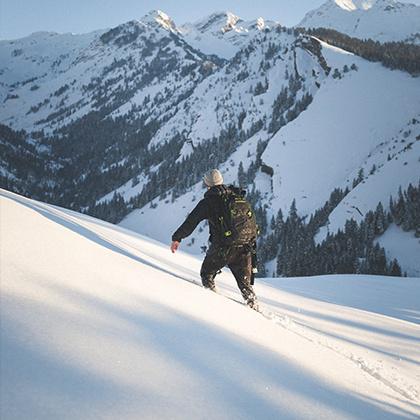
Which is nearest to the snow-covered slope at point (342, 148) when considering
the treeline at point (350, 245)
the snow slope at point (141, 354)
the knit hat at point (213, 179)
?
the treeline at point (350, 245)

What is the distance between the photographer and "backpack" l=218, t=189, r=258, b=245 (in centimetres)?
538

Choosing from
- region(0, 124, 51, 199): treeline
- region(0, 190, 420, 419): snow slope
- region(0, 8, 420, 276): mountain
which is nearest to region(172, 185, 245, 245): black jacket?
region(0, 190, 420, 419): snow slope

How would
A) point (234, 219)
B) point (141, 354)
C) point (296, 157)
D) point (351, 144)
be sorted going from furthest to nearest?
point (296, 157) → point (351, 144) → point (234, 219) → point (141, 354)

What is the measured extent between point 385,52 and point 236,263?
91.5 metres

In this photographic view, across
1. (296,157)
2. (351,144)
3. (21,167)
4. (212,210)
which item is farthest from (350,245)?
(21,167)

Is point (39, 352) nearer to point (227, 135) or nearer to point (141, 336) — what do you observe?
point (141, 336)

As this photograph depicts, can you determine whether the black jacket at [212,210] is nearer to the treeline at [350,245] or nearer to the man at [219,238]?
the man at [219,238]

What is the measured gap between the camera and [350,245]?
148 ft

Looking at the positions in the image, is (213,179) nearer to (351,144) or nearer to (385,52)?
(351,144)

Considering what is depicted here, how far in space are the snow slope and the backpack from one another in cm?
107

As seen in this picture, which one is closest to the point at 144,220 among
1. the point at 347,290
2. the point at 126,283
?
the point at 347,290

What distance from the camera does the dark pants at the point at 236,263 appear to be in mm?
5590

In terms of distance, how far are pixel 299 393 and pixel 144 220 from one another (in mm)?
88419

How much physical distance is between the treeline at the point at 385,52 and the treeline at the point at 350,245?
1452 inches
